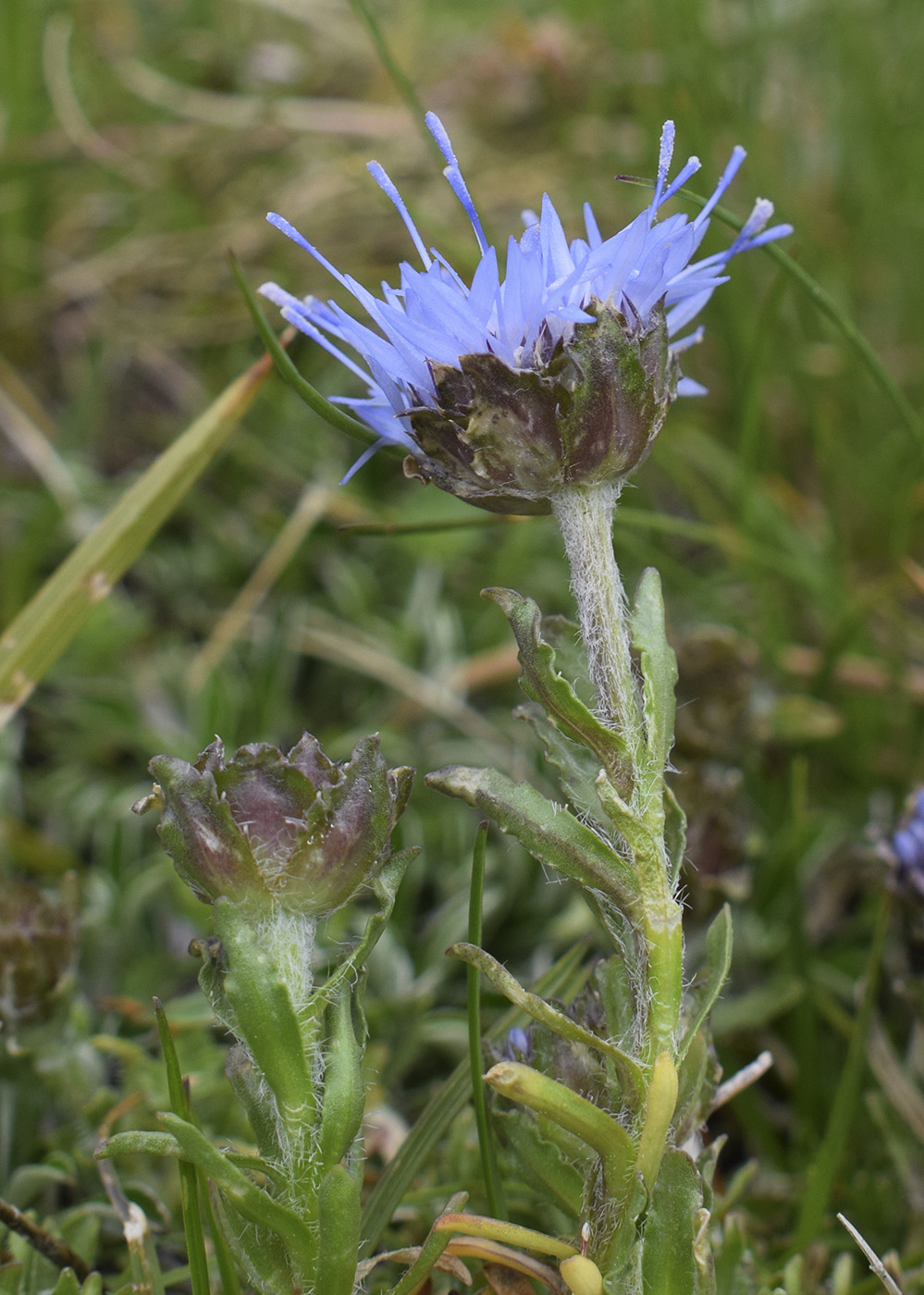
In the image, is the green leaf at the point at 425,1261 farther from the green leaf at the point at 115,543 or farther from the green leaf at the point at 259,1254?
the green leaf at the point at 115,543

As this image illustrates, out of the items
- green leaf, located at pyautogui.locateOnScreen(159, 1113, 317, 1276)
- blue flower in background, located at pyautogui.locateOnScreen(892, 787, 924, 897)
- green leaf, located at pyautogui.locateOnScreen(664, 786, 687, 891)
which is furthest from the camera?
blue flower in background, located at pyautogui.locateOnScreen(892, 787, 924, 897)

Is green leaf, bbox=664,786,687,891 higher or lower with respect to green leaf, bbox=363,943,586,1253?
higher

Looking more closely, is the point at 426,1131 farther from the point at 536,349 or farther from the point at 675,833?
the point at 536,349

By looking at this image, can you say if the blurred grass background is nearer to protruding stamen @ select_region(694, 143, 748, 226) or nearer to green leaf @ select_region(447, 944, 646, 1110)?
green leaf @ select_region(447, 944, 646, 1110)

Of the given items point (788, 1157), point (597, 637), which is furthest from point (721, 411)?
point (597, 637)

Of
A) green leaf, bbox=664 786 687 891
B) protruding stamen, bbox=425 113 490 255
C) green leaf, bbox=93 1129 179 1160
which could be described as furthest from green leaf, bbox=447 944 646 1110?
protruding stamen, bbox=425 113 490 255

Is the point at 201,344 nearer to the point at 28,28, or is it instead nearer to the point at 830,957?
the point at 28,28
